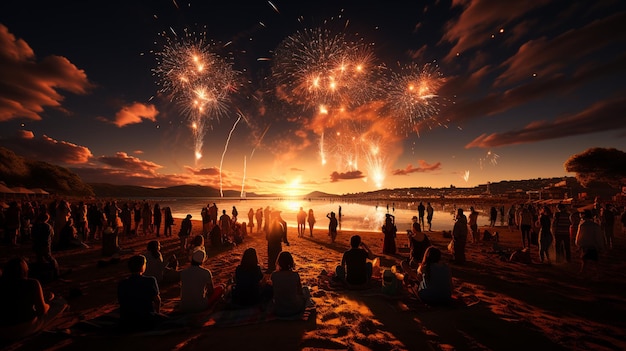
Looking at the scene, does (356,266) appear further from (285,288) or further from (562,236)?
(562,236)

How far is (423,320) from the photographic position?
16.5ft

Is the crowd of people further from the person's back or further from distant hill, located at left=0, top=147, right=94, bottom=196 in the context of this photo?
distant hill, located at left=0, top=147, right=94, bottom=196

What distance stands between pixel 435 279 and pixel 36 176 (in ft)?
492

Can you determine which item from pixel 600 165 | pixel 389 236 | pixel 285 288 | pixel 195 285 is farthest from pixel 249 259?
pixel 600 165

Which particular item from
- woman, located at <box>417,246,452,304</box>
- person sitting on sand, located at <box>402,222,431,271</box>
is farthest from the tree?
woman, located at <box>417,246,452,304</box>

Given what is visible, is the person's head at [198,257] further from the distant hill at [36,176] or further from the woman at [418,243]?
the distant hill at [36,176]

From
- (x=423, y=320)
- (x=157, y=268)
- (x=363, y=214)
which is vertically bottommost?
(x=363, y=214)

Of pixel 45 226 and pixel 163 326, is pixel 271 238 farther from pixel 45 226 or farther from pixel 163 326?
pixel 45 226

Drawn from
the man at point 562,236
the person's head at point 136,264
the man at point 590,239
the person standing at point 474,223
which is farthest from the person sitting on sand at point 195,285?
the person standing at point 474,223

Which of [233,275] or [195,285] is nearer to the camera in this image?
[195,285]

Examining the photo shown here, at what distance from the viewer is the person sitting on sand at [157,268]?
21.9 feet

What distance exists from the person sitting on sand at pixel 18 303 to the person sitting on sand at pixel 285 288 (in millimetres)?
3696

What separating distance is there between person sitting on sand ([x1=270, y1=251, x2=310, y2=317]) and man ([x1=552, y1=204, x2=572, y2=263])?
9841 mm

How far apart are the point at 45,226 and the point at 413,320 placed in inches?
422
